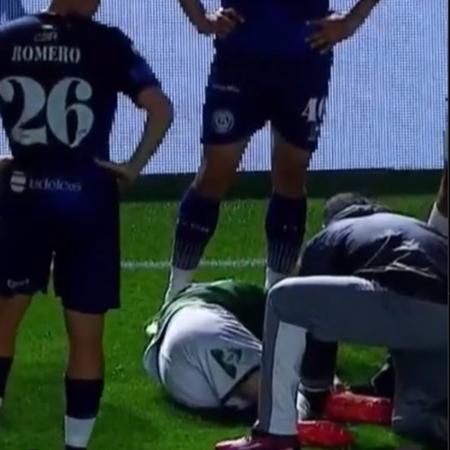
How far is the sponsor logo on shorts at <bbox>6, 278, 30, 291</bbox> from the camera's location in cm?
588

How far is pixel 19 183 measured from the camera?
19.2 ft

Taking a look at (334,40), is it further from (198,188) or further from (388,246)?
(388,246)

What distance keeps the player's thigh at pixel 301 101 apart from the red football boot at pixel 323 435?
1.31m

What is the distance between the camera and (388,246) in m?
6.16

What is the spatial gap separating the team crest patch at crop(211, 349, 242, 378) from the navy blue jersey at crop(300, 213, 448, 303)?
0.51m

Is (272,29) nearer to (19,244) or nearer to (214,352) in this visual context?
(214,352)

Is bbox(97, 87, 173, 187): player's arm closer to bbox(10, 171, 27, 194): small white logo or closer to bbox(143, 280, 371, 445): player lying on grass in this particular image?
bbox(10, 171, 27, 194): small white logo

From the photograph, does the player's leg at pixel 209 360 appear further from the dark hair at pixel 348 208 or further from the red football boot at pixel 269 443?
the red football boot at pixel 269 443

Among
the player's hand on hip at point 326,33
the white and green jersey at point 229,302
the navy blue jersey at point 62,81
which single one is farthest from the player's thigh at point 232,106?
the navy blue jersey at point 62,81

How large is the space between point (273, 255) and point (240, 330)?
2.47 feet

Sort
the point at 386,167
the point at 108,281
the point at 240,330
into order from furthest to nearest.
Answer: the point at 386,167 → the point at 240,330 → the point at 108,281

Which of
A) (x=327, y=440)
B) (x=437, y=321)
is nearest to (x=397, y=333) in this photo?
(x=437, y=321)

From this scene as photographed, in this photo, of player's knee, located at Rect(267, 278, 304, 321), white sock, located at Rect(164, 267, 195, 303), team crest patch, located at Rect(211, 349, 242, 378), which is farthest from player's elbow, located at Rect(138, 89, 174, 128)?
white sock, located at Rect(164, 267, 195, 303)

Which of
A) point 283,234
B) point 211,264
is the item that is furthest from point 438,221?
point 211,264
